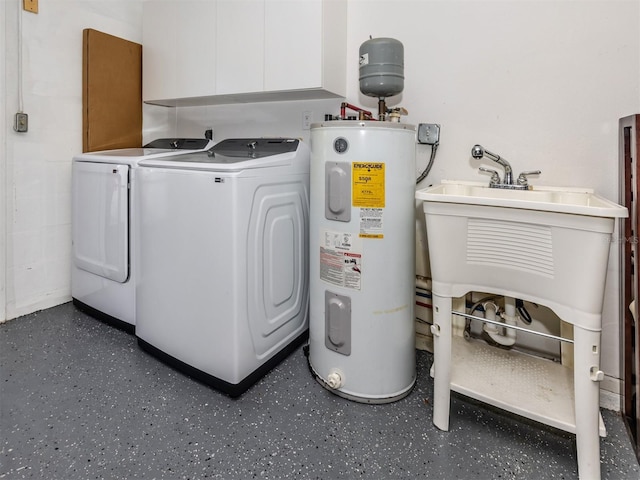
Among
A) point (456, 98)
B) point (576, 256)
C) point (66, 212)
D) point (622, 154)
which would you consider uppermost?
point (456, 98)

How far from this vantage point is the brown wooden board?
8.46 feet

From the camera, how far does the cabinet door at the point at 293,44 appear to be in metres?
2.02

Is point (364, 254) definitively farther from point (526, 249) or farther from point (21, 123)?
point (21, 123)

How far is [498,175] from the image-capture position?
188 centimetres

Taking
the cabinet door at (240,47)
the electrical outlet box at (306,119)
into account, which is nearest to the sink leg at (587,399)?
the electrical outlet box at (306,119)

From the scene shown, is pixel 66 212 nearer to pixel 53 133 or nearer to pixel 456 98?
pixel 53 133

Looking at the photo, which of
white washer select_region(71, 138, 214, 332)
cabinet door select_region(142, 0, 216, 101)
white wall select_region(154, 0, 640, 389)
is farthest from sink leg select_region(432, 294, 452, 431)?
cabinet door select_region(142, 0, 216, 101)

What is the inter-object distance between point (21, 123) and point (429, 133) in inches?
96.2

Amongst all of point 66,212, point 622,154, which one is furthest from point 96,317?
point 622,154

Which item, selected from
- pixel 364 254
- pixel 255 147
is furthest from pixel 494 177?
pixel 255 147

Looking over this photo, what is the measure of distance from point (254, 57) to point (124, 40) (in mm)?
1224

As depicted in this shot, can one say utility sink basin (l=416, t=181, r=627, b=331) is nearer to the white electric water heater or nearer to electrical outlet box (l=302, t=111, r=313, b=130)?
the white electric water heater

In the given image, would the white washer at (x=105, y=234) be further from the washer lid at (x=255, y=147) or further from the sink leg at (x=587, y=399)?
the sink leg at (x=587, y=399)

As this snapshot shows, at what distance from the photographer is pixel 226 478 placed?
1.27m
